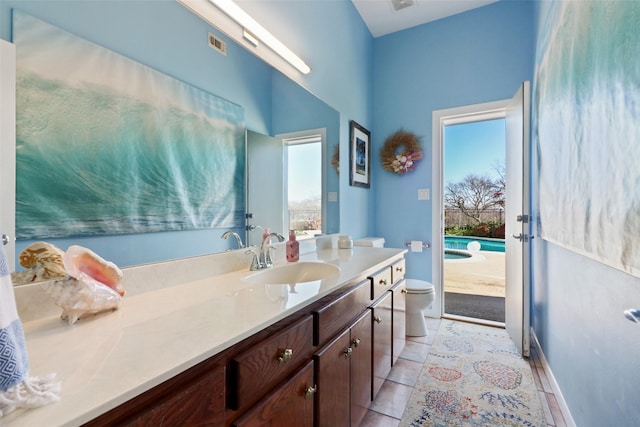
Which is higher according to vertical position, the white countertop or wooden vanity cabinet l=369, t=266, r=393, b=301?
the white countertop

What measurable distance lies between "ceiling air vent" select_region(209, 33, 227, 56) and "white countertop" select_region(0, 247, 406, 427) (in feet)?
3.11

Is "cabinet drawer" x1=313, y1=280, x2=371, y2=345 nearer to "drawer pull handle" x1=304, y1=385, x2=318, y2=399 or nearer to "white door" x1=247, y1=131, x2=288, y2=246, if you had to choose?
"drawer pull handle" x1=304, y1=385, x2=318, y2=399

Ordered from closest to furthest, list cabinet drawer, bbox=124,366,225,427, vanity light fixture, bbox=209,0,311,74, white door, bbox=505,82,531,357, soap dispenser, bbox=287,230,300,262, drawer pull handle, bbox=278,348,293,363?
1. cabinet drawer, bbox=124,366,225,427
2. drawer pull handle, bbox=278,348,293,363
3. vanity light fixture, bbox=209,0,311,74
4. soap dispenser, bbox=287,230,300,262
5. white door, bbox=505,82,531,357

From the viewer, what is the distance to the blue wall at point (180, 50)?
881 mm

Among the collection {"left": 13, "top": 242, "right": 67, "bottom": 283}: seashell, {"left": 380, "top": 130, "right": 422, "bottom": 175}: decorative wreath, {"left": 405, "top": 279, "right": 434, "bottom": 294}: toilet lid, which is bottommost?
{"left": 405, "top": 279, "right": 434, "bottom": 294}: toilet lid

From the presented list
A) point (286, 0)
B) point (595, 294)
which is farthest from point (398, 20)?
point (595, 294)

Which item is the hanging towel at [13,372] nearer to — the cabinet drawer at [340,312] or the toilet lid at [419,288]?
the cabinet drawer at [340,312]

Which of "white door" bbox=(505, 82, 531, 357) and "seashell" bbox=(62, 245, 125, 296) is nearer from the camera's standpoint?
"seashell" bbox=(62, 245, 125, 296)

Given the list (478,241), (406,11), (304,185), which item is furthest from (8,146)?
(478,241)

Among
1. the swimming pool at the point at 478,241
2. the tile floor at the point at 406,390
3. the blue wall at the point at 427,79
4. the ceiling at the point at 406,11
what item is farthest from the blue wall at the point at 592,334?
the swimming pool at the point at 478,241

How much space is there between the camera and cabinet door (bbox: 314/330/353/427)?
104 centimetres

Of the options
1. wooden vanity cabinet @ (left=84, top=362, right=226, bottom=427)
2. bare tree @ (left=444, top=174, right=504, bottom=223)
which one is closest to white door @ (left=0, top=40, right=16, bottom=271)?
wooden vanity cabinet @ (left=84, top=362, right=226, bottom=427)

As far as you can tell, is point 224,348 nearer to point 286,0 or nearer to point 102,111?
point 102,111

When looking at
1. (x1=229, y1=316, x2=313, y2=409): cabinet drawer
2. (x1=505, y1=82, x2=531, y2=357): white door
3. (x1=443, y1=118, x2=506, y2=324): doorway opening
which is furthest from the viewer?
(x1=443, y1=118, x2=506, y2=324): doorway opening
